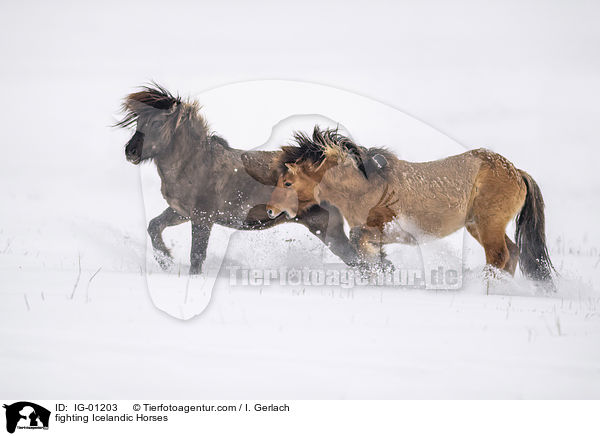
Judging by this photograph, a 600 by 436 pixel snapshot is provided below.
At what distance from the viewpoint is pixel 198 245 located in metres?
6.35

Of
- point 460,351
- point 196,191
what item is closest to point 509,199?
point 460,351

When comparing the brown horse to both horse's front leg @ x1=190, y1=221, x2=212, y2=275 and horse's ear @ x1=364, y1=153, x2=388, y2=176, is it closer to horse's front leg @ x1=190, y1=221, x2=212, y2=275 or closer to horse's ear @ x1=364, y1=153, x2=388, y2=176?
horse's ear @ x1=364, y1=153, x2=388, y2=176

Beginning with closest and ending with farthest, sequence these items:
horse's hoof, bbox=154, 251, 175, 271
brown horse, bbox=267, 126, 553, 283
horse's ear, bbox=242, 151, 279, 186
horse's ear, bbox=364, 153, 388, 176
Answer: brown horse, bbox=267, 126, 553, 283 < horse's ear, bbox=364, 153, 388, 176 < horse's ear, bbox=242, 151, 279, 186 < horse's hoof, bbox=154, 251, 175, 271

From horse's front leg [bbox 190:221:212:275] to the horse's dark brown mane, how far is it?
3.10 ft

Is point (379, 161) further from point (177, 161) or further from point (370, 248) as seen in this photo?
point (177, 161)

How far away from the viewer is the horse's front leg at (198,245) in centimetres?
634

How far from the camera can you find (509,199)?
6262 millimetres

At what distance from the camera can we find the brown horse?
20.2 feet

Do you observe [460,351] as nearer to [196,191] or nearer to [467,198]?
[467,198]

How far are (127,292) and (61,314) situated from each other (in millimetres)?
813

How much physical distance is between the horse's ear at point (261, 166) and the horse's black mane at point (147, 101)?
0.88 m

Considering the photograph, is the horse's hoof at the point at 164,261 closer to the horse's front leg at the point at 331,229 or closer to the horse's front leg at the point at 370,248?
the horse's front leg at the point at 331,229

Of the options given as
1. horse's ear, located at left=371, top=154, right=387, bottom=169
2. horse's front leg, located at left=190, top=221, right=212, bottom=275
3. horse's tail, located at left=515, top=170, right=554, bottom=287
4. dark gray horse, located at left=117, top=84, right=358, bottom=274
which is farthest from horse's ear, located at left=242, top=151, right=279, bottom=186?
horse's tail, located at left=515, top=170, right=554, bottom=287

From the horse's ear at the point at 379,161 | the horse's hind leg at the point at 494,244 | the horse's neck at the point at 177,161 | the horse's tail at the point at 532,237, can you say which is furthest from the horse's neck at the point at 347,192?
the horse's tail at the point at 532,237
